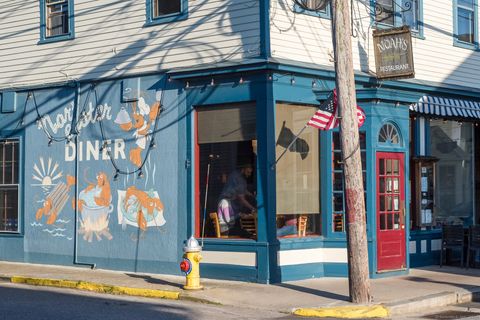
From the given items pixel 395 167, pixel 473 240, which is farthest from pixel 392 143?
pixel 473 240

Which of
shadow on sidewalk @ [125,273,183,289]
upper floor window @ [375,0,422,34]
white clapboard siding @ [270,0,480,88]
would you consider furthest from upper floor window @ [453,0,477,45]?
shadow on sidewalk @ [125,273,183,289]

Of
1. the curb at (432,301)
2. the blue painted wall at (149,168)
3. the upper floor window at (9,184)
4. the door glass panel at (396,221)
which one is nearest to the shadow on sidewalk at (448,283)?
the curb at (432,301)

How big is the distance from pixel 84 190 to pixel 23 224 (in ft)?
6.58

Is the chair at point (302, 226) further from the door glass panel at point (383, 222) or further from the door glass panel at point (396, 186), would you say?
the door glass panel at point (396, 186)

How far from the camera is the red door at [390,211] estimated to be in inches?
626

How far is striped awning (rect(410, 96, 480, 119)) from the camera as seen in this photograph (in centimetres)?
1756

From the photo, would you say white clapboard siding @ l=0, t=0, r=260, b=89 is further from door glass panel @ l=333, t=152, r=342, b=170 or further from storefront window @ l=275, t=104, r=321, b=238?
door glass panel @ l=333, t=152, r=342, b=170

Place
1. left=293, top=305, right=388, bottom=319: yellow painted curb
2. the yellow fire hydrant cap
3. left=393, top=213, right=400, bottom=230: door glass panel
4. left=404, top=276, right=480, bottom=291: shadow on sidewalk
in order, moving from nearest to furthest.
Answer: left=293, top=305, right=388, bottom=319: yellow painted curb, the yellow fire hydrant cap, left=404, top=276, right=480, bottom=291: shadow on sidewalk, left=393, top=213, right=400, bottom=230: door glass panel

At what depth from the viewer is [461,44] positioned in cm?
1897

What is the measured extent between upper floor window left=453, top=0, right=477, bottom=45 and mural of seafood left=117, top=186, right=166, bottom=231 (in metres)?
7.98

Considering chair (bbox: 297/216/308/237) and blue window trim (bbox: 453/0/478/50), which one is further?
blue window trim (bbox: 453/0/478/50)

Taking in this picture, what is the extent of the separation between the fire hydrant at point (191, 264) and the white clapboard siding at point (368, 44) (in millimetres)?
3767

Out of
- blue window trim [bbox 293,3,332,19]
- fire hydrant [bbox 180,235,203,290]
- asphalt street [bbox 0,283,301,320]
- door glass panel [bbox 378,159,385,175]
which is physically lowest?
asphalt street [bbox 0,283,301,320]

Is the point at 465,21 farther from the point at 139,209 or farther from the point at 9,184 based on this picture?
the point at 9,184
